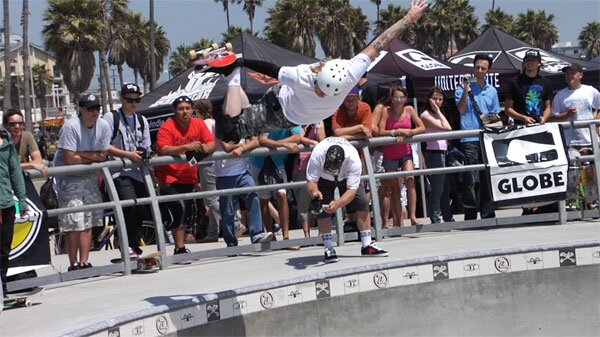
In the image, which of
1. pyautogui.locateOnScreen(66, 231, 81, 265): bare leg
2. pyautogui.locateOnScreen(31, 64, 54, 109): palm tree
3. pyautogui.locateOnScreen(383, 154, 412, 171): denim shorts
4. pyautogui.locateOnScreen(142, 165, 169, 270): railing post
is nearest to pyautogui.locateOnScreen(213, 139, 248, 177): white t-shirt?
pyautogui.locateOnScreen(142, 165, 169, 270): railing post

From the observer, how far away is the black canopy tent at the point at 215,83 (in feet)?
51.6

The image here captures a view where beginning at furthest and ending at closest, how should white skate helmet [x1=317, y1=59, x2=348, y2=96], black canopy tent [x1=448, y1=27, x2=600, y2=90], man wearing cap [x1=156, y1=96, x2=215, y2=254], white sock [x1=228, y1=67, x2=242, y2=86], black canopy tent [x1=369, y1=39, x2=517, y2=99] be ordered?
black canopy tent [x1=448, y1=27, x2=600, y2=90]
black canopy tent [x1=369, y1=39, x2=517, y2=99]
man wearing cap [x1=156, y1=96, x2=215, y2=254]
white sock [x1=228, y1=67, x2=242, y2=86]
white skate helmet [x1=317, y1=59, x2=348, y2=96]

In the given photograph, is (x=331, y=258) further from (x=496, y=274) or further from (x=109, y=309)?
(x=109, y=309)

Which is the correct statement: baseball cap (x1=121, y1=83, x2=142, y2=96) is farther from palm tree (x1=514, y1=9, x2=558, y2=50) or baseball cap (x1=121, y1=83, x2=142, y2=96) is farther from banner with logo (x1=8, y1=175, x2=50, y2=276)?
palm tree (x1=514, y1=9, x2=558, y2=50)

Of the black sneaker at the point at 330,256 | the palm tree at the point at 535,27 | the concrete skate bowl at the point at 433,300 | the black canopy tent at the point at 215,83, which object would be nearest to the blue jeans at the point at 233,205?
the black sneaker at the point at 330,256

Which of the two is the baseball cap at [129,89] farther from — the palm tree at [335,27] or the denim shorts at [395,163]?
the palm tree at [335,27]

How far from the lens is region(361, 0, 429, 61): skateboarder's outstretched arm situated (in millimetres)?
6578

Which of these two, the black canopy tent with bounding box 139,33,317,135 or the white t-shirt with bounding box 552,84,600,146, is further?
the black canopy tent with bounding box 139,33,317,135

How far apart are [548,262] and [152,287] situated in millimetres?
3720

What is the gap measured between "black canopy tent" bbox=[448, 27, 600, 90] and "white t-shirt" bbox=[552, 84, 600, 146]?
475cm

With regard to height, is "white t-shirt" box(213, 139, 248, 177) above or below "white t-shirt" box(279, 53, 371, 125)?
below

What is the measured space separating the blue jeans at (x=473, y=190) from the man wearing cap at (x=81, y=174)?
4269 millimetres

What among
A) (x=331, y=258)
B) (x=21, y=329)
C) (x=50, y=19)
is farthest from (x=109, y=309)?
(x=50, y=19)

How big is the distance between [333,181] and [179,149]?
5.21 ft
